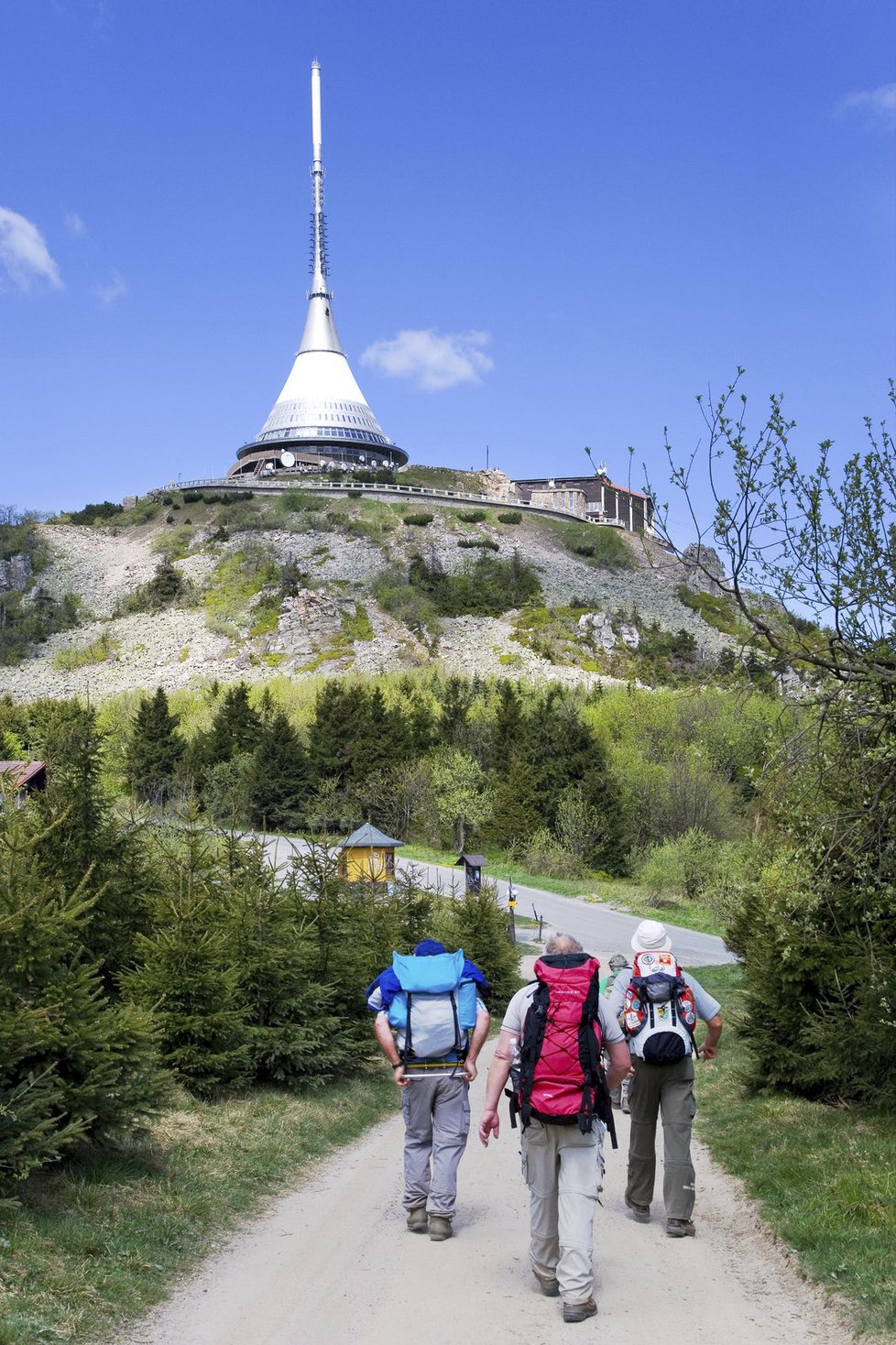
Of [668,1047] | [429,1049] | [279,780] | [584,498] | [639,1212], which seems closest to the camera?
[668,1047]

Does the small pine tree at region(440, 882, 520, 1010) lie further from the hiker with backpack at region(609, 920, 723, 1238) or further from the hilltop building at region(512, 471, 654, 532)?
the hilltop building at region(512, 471, 654, 532)

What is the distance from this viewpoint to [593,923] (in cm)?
3366

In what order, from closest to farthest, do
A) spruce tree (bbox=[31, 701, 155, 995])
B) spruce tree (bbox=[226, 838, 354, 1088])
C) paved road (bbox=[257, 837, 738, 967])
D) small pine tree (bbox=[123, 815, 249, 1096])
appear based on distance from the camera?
1. small pine tree (bbox=[123, 815, 249, 1096])
2. spruce tree (bbox=[31, 701, 155, 995])
3. spruce tree (bbox=[226, 838, 354, 1088])
4. paved road (bbox=[257, 837, 738, 967])

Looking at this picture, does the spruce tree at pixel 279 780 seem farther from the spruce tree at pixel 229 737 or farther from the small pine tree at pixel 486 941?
the small pine tree at pixel 486 941

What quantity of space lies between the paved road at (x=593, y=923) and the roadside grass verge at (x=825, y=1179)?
12932mm

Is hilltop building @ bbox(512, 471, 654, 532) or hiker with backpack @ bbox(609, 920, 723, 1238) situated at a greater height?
hilltop building @ bbox(512, 471, 654, 532)

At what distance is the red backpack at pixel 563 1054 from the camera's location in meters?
6.30

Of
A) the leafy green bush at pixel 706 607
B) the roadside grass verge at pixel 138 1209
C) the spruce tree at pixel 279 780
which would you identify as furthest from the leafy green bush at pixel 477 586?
the roadside grass verge at pixel 138 1209

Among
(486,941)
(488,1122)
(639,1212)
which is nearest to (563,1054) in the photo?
(488,1122)

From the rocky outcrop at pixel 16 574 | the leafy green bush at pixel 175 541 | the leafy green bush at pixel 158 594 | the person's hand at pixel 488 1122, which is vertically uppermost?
the leafy green bush at pixel 175 541

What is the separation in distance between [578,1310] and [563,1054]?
45.8 inches

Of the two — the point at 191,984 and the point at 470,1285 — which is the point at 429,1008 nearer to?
the point at 470,1285

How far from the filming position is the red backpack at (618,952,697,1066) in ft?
24.1

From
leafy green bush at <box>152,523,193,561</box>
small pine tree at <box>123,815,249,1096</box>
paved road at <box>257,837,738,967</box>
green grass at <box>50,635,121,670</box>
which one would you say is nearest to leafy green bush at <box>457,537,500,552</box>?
leafy green bush at <box>152,523,193,561</box>
